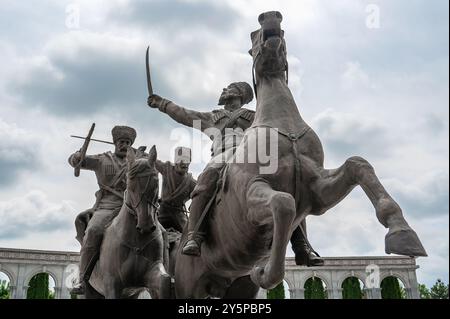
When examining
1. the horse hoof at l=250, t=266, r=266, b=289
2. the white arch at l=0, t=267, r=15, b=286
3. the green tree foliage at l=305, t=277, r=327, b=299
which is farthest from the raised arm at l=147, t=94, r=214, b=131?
the green tree foliage at l=305, t=277, r=327, b=299

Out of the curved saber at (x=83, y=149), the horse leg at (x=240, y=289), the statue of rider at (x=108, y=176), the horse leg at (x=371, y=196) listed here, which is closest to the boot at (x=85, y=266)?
the statue of rider at (x=108, y=176)

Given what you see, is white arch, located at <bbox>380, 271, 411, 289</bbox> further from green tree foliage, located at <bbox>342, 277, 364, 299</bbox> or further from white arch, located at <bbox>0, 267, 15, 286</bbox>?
white arch, located at <bbox>0, 267, 15, 286</bbox>

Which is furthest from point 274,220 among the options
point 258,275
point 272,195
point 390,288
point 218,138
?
point 390,288

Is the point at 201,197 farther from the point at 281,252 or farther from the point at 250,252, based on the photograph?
the point at 281,252

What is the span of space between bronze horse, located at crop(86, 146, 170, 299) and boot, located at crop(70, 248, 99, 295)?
12.6 inches

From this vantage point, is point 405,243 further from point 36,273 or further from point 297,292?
point 297,292

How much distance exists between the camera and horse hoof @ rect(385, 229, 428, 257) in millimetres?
3176

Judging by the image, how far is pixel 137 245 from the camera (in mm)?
5648

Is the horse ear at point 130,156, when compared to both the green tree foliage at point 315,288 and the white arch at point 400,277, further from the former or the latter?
the white arch at point 400,277

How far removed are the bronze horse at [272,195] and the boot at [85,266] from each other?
5.18 ft

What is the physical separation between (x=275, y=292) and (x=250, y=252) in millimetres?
34065

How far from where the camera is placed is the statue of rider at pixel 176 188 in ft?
21.6

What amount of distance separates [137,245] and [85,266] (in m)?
1.12
